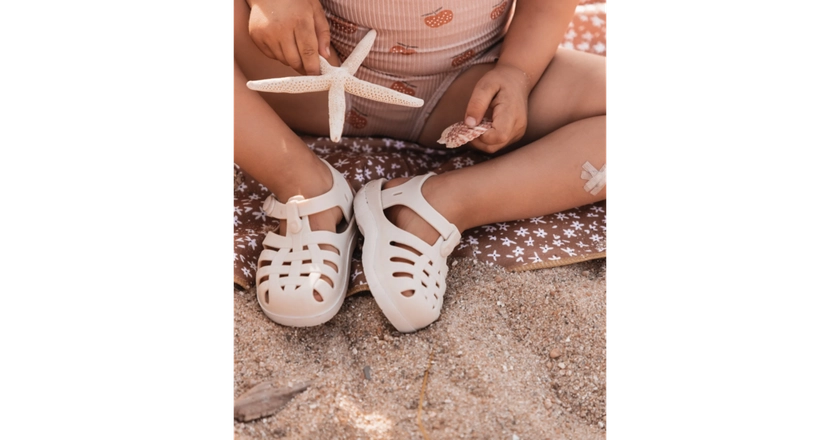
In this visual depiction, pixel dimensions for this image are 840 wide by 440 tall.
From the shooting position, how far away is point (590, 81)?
59.2 inches

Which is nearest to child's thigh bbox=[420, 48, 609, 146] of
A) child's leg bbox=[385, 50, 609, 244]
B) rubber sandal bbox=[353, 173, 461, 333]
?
child's leg bbox=[385, 50, 609, 244]

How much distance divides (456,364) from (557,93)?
2.42 ft

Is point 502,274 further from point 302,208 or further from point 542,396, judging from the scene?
point 302,208

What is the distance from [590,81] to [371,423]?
0.95 metres

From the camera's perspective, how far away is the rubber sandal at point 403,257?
47.0 inches

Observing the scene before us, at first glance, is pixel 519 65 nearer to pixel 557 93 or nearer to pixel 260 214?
pixel 557 93

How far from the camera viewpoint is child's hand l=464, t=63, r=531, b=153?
134cm

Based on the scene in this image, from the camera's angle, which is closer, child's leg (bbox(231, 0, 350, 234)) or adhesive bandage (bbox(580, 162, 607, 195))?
child's leg (bbox(231, 0, 350, 234))

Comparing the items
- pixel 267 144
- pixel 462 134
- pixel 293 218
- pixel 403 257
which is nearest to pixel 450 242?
pixel 403 257

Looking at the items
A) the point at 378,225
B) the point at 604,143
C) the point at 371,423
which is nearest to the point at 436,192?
the point at 378,225

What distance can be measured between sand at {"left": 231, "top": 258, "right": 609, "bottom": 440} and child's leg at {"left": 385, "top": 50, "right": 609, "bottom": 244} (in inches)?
5.8

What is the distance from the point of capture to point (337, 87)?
1.26m

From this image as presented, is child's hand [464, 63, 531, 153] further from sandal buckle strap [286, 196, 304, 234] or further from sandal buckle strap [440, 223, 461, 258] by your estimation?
sandal buckle strap [286, 196, 304, 234]

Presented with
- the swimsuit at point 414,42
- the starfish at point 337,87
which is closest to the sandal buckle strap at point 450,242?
the starfish at point 337,87
